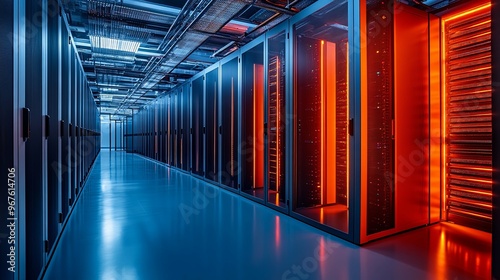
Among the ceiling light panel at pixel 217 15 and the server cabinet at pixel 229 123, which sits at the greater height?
the ceiling light panel at pixel 217 15

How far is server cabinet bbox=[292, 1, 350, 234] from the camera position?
12.0ft

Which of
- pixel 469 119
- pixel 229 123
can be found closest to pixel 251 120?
pixel 229 123

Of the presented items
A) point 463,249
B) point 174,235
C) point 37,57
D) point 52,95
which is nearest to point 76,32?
point 52,95

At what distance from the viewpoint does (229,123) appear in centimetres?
554

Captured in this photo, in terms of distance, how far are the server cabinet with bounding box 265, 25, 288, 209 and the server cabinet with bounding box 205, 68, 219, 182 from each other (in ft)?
5.37

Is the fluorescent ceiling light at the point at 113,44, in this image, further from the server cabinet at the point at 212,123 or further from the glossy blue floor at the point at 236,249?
the glossy blue floor at the point at 236,249

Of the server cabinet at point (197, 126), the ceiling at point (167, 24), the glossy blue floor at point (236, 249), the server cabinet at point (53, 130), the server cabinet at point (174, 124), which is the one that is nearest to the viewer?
the glossy blue floor at point (236, 249)

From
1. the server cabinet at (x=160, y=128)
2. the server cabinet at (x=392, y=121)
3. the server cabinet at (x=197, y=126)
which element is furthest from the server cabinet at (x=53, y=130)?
the server cabinet at (x=160, y=128)

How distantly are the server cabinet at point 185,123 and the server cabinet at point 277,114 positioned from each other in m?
3.45

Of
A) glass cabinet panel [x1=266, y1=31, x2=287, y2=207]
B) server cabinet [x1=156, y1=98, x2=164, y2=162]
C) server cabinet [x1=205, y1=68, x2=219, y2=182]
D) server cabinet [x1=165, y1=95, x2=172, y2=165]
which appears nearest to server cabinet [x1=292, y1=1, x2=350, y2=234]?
glass cabinet panel [x1=266, y1=31, x2=287, y2=207]

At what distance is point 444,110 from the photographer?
11.0ft

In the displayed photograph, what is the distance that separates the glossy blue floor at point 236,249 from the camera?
212 centimetres

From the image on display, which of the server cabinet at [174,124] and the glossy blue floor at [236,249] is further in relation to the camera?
the server cabinet at [174,124]

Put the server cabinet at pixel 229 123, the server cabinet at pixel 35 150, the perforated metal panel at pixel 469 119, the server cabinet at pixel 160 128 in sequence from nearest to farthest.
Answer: the server cabinet at pixel 35 150 → the perforated metal panel at pixel 469 119 → the server cabinet at pixel 229 123 → the server cabinet at pixel 160 128
